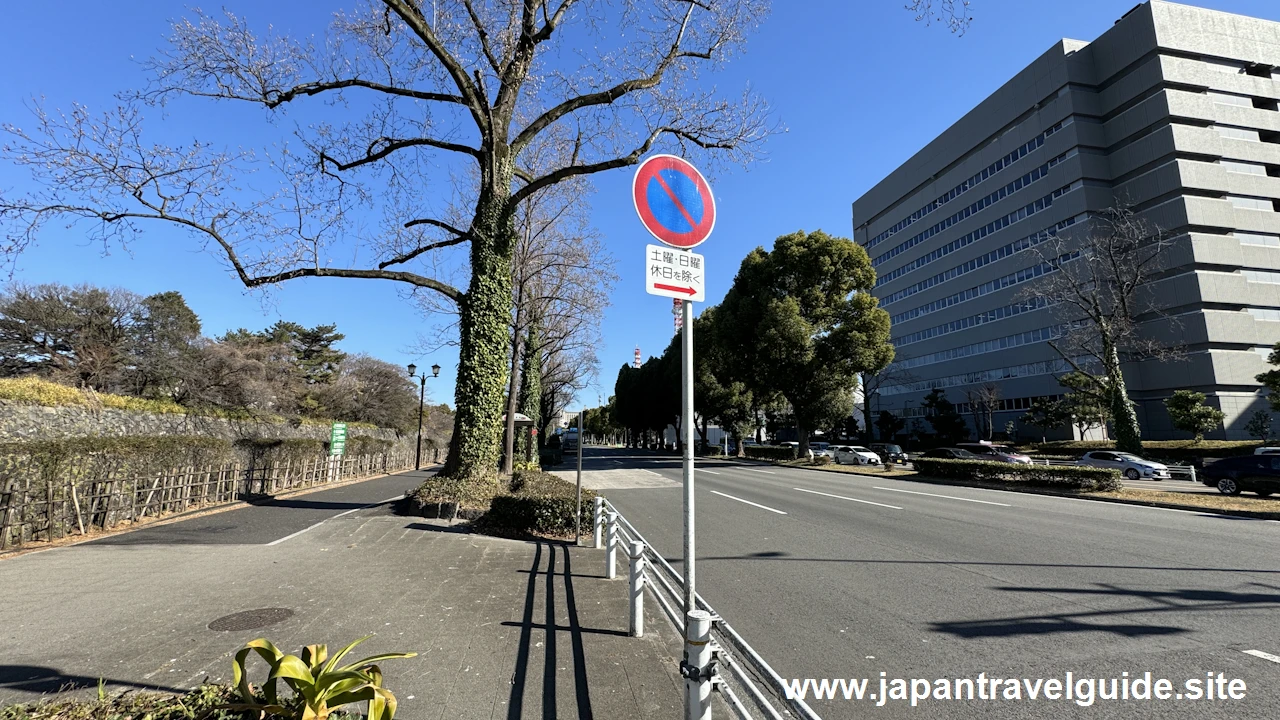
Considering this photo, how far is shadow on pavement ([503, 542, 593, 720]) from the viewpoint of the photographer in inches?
137

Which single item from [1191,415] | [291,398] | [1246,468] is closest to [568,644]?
[1246,468]

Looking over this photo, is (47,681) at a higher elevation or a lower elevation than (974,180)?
lower

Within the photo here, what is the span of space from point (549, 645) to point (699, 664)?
7.38ft

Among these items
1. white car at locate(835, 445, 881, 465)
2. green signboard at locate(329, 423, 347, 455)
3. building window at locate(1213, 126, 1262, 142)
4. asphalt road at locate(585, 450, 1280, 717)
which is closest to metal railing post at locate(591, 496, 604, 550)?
asphalt road at locate(585, 450, 1280, 717)

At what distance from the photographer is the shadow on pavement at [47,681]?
3.62 m

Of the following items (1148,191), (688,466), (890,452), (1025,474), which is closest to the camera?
(688,466)

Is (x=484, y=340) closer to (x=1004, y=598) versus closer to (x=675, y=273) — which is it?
(x=675, y=273)

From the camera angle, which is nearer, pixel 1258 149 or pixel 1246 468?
pixel 1246 468

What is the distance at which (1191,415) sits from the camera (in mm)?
30859

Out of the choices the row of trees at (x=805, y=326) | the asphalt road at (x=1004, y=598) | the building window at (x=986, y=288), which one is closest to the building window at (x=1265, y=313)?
the building window at (x=986, y=288)

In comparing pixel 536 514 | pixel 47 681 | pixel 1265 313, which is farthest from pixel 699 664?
pixel 1265 313

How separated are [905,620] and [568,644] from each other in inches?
126

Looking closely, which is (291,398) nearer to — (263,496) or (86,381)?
(86,381)

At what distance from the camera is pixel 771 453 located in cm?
4069
